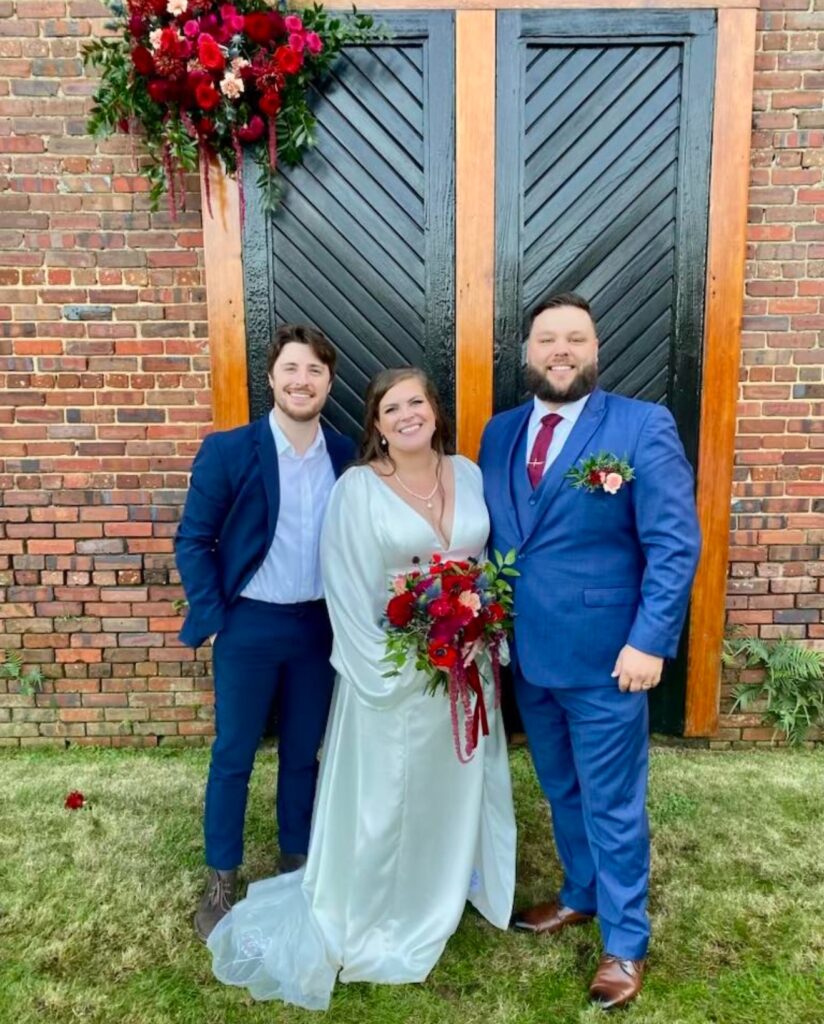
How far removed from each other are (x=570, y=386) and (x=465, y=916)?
1975 mm

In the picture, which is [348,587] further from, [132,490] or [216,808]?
[132,490]

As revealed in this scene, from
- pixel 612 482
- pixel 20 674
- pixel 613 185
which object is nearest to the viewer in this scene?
pixel 612 482

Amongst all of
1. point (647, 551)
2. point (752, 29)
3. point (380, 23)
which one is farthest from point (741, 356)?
point (380, 23)

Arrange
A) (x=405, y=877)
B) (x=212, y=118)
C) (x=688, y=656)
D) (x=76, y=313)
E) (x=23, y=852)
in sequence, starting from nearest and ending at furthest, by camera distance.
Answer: (x=405, y=877) → (x=23, y=852) → (x=212, y=118) → (x=76, y=313) → (x=688, y=656)

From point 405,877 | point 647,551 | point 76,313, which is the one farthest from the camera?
point 76,313

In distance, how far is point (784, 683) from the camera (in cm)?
411

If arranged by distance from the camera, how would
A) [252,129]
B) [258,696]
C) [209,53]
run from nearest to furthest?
[258,696], [209,53], [252,129]

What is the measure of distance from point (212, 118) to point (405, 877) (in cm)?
322

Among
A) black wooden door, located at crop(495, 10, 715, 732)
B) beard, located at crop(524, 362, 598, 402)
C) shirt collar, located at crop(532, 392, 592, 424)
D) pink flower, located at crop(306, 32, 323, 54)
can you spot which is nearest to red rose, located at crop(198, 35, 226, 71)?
pink flower, located at crop(306, 32, 323, 54)

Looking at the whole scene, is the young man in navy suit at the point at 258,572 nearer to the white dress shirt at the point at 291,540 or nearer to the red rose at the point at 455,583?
the white dress shirt at the point at 291,540

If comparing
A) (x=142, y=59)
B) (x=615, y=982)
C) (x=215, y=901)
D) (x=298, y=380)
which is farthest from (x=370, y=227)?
(x=615, y=982)

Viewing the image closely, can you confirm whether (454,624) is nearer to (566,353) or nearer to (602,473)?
(602,473)

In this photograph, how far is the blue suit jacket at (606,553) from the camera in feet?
7.86

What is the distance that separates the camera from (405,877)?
8.85 feet
